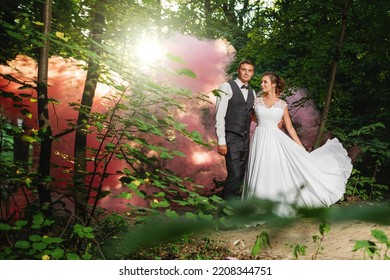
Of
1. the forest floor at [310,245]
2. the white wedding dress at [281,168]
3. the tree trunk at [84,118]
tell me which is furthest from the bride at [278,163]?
the tree trunk at [84,118]

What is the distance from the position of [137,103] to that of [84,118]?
1.79 m

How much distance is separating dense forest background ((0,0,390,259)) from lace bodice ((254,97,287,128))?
1.10 m

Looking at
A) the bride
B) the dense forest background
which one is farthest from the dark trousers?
the dense forest background

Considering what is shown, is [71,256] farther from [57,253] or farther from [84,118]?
[84,118]

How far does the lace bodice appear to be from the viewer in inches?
152

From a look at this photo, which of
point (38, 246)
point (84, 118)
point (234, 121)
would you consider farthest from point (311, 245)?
point (84, 118)

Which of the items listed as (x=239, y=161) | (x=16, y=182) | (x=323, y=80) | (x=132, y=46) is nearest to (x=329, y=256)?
(x=239, y=161)

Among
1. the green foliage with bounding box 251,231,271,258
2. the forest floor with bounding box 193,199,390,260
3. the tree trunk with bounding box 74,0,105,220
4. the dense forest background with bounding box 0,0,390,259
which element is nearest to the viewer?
the green foliage with bounding box 251,231,271,258

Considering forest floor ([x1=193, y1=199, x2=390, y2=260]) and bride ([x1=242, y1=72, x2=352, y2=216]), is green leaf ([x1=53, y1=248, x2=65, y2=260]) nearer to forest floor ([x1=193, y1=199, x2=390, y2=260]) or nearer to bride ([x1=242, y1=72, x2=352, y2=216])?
forest floor ([x1=193, y1=199, x2=390, y2=260])

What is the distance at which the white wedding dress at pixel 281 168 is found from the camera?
12.6ft

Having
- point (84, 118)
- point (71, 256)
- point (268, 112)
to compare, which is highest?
point (84, 118)

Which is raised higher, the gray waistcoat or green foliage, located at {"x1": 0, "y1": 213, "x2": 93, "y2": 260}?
the gray waistcoat

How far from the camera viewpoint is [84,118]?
4.26 meters

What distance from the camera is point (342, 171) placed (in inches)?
161
